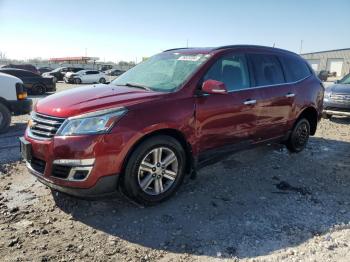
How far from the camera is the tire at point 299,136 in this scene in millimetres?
6102

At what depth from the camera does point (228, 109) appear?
4.53 meters

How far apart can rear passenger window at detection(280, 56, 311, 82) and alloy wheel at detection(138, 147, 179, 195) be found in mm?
2827

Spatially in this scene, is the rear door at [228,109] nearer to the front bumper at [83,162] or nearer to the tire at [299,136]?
the front bumper at [83,162]

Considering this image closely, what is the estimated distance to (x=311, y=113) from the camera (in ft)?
21.2

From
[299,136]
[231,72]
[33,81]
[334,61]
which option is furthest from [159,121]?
[334,61]

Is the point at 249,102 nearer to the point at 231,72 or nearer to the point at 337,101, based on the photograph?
the point at 231,72

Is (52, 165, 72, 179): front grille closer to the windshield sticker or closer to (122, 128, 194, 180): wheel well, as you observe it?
(122, 128, 194, 180): wheel well

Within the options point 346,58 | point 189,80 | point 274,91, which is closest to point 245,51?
point 274,91

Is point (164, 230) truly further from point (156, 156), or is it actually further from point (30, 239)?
point (30, 239)

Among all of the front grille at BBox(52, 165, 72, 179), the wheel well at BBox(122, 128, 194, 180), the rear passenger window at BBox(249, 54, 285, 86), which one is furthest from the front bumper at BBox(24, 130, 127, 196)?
the rear passenger window at BBox(249, 54, 285, 86)

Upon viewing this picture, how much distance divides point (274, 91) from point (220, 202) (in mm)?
2097

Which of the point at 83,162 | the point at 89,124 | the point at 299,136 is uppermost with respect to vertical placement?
the point at 89,124

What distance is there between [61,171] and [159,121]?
1.15m

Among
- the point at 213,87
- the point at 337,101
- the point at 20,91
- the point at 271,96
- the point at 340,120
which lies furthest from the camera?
the point at 340,120
